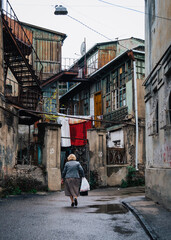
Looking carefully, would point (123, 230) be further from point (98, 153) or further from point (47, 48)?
point (47, 48)

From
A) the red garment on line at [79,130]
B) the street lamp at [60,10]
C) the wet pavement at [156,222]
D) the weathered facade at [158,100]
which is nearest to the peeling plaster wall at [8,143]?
the street lamp at [60,10]

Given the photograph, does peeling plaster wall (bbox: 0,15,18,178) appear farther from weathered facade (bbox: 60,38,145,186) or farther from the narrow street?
weathered facade (bbox: 60,38,145,186)

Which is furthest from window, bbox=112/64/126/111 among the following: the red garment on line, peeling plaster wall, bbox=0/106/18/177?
peeling plaster wall, bbox=0/106/18/177

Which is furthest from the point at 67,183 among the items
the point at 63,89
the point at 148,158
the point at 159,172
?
the point at 63,89

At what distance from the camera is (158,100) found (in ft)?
38.7

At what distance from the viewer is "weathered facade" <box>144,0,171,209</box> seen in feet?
33.2

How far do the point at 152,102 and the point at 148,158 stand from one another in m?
2.31

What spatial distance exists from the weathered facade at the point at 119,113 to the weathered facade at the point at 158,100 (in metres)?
4.98

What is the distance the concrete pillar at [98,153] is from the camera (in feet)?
62.8

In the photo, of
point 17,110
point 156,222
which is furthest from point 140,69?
point 156,222

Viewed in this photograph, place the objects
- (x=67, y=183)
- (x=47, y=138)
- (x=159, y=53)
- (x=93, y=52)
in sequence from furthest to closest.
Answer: (x=93, y=52)
(x=47, y=138)
(x=159, y=53)
(x=67, y=183)

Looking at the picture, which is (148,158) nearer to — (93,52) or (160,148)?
(160,148)

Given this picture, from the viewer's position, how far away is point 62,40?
27.5 meters

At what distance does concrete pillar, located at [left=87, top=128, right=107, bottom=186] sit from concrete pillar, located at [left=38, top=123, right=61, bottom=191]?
3.13 metres
